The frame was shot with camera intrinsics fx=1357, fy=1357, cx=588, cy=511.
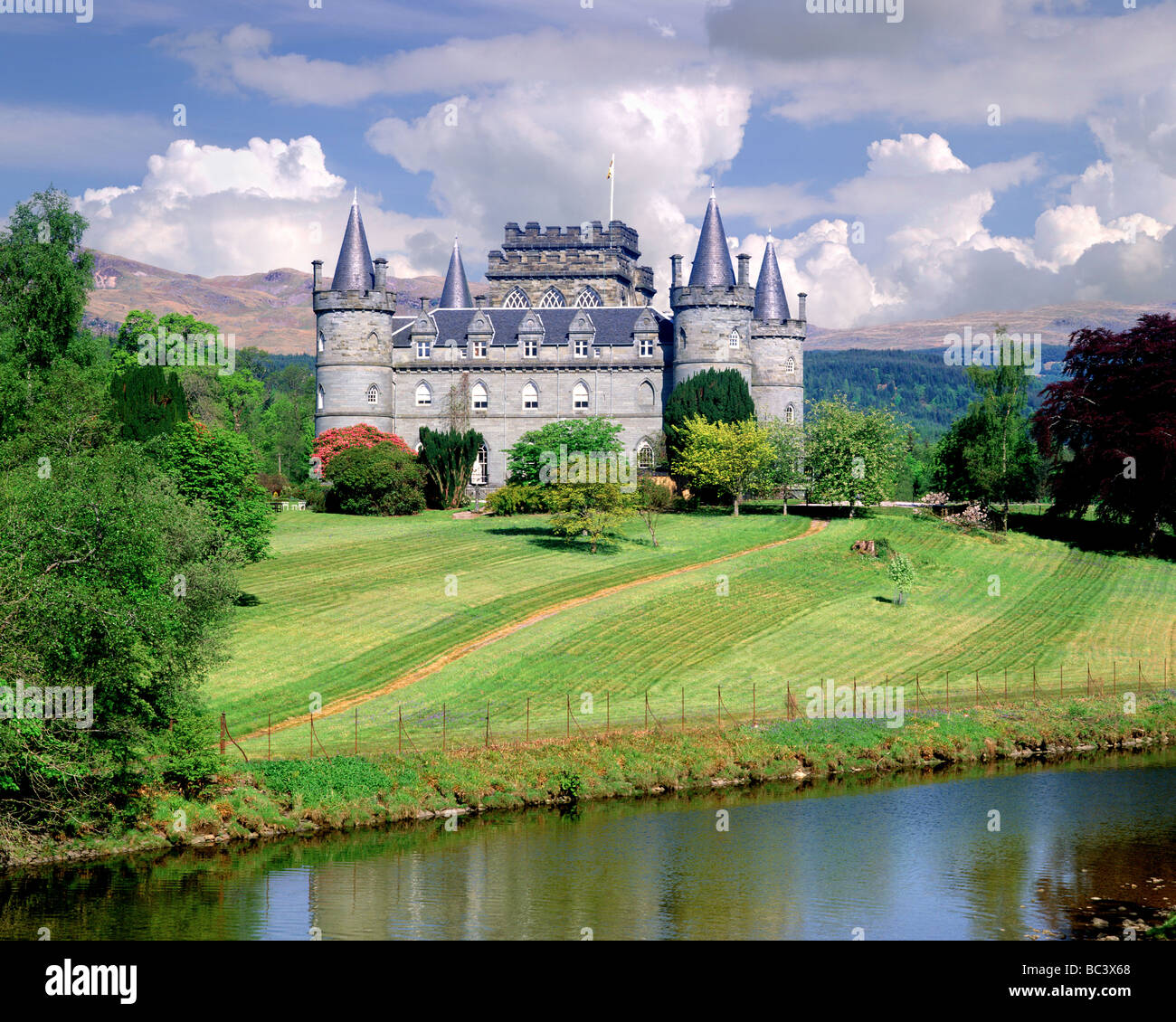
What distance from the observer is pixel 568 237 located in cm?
9994

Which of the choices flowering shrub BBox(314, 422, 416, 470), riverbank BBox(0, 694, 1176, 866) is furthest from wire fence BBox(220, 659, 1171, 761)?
flowering shrub BBox(314, 422, 416, 470)

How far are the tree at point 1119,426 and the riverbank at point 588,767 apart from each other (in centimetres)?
2365

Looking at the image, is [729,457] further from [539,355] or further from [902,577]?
[539,355]

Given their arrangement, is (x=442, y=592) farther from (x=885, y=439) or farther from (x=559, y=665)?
(x=885, y=439)

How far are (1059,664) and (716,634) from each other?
41.1 feet

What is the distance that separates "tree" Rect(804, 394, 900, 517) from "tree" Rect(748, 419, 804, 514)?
1721mm

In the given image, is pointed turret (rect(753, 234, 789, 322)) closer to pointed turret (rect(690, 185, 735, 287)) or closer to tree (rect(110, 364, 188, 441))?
pointed turret (rect(690, 185, 735, 287))

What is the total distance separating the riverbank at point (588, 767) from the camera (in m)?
30.9

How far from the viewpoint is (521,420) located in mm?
90938

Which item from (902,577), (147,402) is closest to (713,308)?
(902,577)

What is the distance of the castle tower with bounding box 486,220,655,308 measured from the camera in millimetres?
98312

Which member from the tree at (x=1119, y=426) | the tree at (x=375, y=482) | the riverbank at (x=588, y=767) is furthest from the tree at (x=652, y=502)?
the riverbank at (x=588, y=767)
